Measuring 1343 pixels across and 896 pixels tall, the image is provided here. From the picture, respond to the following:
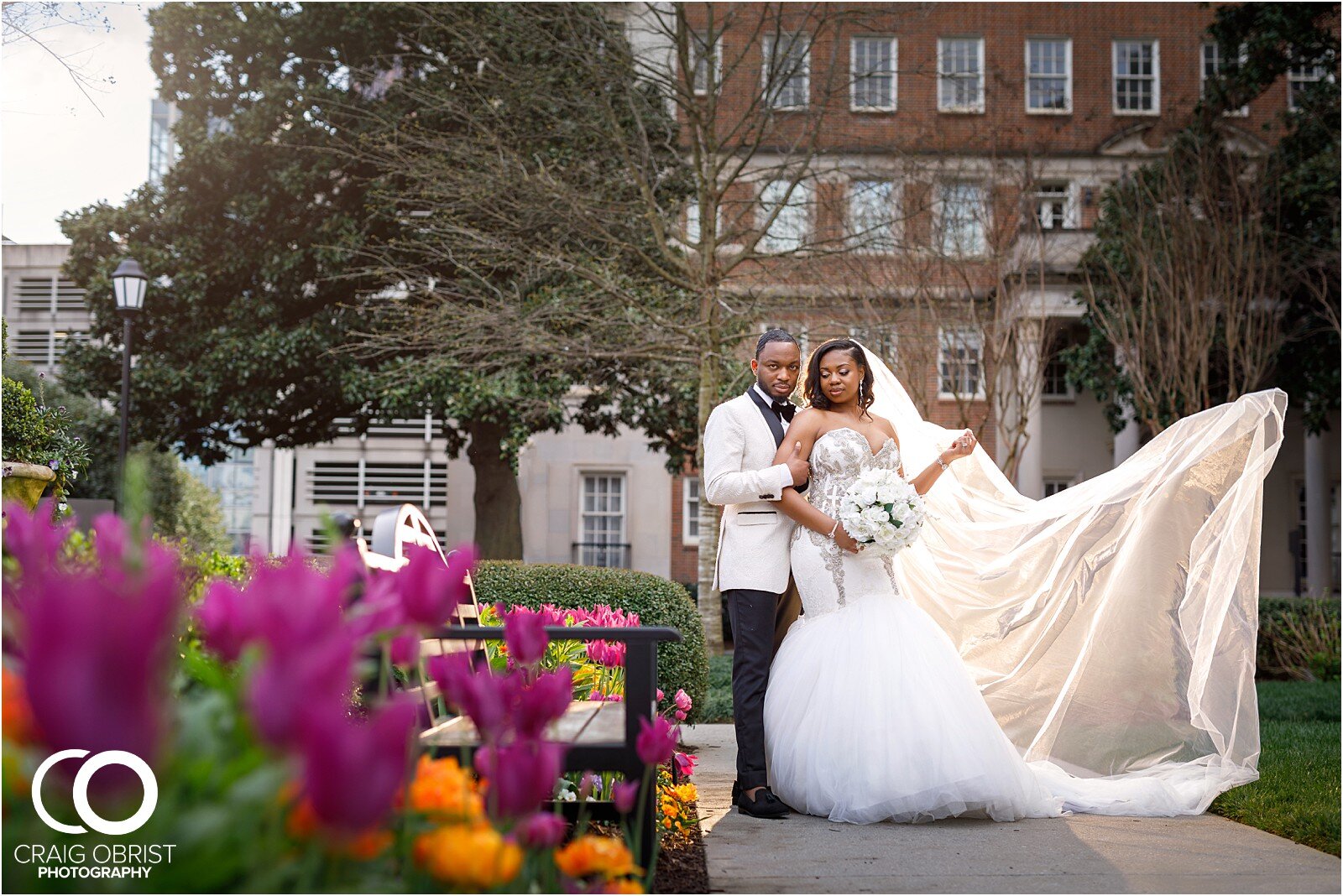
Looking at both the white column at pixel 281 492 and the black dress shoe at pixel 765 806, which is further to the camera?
the white column at pixel 281 492

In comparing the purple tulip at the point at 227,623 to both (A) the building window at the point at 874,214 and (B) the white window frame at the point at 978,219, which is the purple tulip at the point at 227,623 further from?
(B) the white window frame at the point at 978,219

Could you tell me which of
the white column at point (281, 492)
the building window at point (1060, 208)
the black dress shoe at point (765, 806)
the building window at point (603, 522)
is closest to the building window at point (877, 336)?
the building window at point (1060, 208)

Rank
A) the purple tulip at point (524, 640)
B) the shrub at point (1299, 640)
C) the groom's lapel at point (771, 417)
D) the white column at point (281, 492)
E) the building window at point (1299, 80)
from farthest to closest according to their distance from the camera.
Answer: the white column at point (281, 492) → the building window at point (1299, 80) → the shrub at point (1299, 640) → the groom's lapel at point (771, 417) → the purple tulip at point (524, 640)

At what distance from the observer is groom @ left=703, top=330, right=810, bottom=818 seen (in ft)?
17.4

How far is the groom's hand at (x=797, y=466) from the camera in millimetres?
5395

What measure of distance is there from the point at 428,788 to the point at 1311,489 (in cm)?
2588

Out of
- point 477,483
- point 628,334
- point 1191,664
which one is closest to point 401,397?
point 477,483

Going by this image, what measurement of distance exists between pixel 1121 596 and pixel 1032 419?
19.0m

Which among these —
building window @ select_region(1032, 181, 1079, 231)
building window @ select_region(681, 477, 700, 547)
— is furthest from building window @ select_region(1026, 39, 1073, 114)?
building window @ select_region(681, 477, 700, 547)

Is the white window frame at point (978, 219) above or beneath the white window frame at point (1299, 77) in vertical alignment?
beneath

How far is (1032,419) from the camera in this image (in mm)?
24172

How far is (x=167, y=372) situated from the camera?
19.1 m

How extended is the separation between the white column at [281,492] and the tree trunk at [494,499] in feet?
43.9

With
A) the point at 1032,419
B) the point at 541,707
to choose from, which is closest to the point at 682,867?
the point at 541,707
